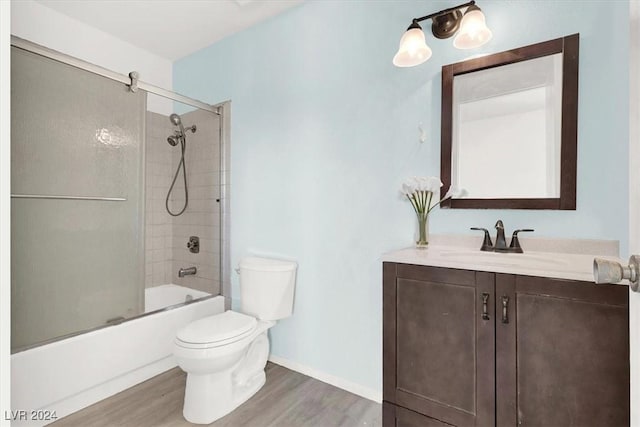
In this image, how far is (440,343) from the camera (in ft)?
3.94

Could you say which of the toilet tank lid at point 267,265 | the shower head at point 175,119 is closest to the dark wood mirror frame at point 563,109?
the toilet tank lid at point 267,265

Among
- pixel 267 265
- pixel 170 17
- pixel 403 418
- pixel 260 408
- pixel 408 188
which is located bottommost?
pixel 260 408

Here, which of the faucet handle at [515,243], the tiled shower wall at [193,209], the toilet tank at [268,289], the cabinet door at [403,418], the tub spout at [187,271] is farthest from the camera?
the tub spout at [187,271]

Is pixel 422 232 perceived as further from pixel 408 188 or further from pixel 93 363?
pixel 93 363

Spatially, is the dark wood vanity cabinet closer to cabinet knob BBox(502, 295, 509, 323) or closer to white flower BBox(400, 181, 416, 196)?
cabinet knob BBox(502, 295, 509, 323)

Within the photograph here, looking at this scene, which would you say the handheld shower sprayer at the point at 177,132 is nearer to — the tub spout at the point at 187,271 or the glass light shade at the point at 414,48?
the tub spout at the point at 187,271

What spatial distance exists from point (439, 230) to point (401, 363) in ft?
2.27

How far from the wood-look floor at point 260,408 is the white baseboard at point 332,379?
0.03 meters

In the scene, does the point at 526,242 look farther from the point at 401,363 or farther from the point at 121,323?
the point at 121,323

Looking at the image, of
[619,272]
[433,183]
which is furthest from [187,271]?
[619,272]

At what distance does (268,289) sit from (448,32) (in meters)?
1.78

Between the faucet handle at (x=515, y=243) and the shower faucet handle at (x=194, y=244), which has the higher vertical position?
the faucet handle at (x=515, y=243)

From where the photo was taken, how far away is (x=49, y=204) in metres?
1.67

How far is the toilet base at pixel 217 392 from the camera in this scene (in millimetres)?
1592
